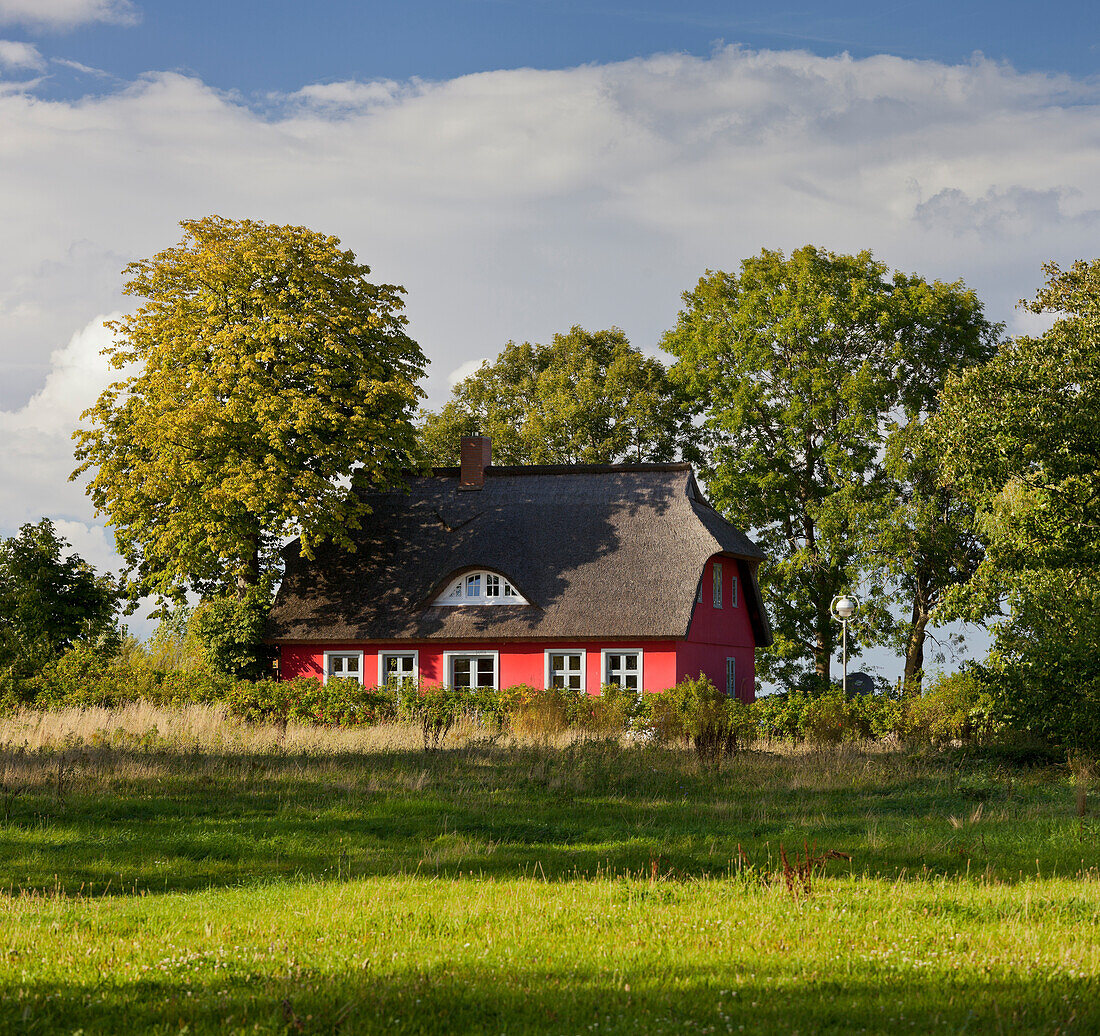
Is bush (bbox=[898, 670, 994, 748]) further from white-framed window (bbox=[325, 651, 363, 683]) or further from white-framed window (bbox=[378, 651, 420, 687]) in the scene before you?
white-framed window (bbox=[325, 651, 363, 683])

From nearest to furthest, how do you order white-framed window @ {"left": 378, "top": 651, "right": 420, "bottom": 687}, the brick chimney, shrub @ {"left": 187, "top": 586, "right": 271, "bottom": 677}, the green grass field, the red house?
the green grass field < the red house < shrub @ {"left": 187, "top": 586, "right": 271, "bottom": 677} < white-framed window @ {"left": 378, "top": 651, "right": 420, "bottom": 687} < the brick chimney

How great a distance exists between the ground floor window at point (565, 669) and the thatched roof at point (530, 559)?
103cm

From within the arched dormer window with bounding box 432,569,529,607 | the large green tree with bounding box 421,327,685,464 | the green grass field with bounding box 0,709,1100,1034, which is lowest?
the green grass field with bounding box 0,709,1100,1034

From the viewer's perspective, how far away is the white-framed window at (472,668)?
3322 cm

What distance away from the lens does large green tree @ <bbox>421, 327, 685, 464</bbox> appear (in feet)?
148

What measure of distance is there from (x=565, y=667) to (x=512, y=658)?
4.92 feet

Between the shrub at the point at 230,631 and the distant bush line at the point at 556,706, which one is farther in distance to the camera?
the shrub at the point at 230,631

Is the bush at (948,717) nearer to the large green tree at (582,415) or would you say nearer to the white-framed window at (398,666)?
the white-framed window at (398,666)

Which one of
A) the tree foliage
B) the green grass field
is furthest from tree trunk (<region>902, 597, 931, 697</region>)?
the green grass field

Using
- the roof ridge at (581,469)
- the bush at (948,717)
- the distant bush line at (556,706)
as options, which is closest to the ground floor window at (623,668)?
the distant bush line at (556,706)

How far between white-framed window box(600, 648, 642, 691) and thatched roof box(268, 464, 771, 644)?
2.68ft

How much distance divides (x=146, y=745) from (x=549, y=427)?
85.9 ft

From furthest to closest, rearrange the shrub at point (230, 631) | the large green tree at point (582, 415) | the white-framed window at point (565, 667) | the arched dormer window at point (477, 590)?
1. the large green tree at point (582, 415)
2. the arched dormer window at point (477, 590)
3. the shrub at point (230, 631)
4. the white-framed window at point (565, 667)

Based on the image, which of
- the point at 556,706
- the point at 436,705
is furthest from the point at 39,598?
the point at 556,706
